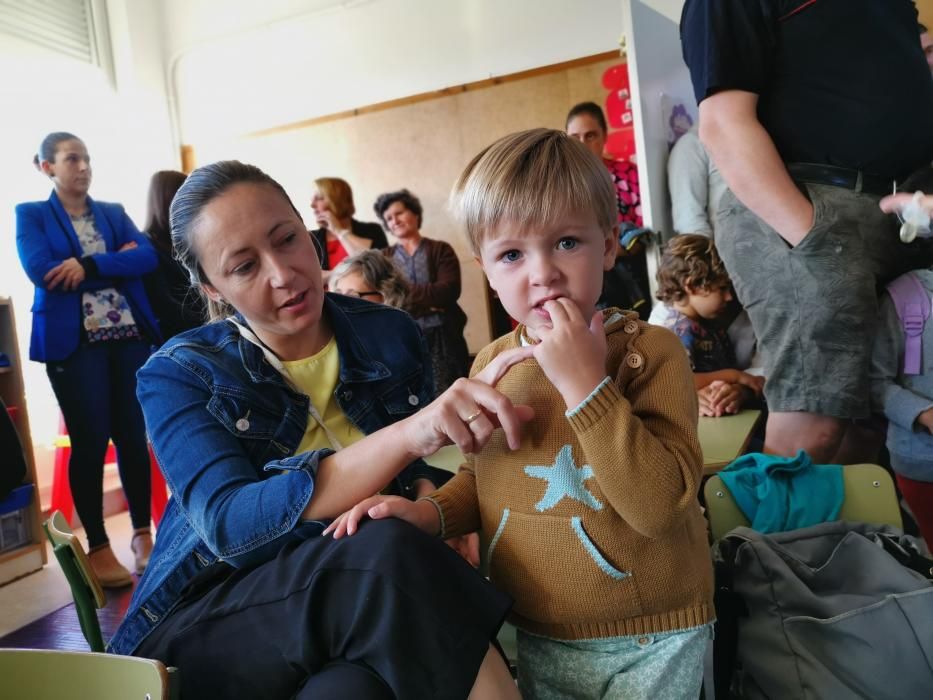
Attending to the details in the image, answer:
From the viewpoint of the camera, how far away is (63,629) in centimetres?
264

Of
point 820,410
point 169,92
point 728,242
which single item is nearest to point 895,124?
point 728,242

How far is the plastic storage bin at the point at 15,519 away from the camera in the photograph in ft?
10.6

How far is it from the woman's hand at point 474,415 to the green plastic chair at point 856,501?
670mm

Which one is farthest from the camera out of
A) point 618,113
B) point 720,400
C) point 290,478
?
point 618,113

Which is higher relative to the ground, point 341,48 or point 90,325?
point 341,48

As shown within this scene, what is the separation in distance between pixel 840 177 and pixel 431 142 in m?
3.81

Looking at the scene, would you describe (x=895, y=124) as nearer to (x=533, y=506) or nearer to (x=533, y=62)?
(x=533, y=506)

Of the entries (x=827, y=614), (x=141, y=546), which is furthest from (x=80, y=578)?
(x=141, y=546)

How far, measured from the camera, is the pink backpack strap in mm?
1562

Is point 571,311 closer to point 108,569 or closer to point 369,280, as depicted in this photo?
point 369,280

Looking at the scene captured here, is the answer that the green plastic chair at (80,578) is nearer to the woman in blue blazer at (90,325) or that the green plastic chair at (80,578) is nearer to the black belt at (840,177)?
the black belt at (840,177)

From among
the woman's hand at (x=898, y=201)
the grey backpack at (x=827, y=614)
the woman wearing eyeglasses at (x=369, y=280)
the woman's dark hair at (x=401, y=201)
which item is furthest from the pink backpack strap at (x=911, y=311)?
the woman's dark hair at (x=401, y=201)

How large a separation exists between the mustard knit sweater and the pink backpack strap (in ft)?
2.86

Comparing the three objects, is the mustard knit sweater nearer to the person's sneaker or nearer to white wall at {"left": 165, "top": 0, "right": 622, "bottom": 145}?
the person's sneaker
